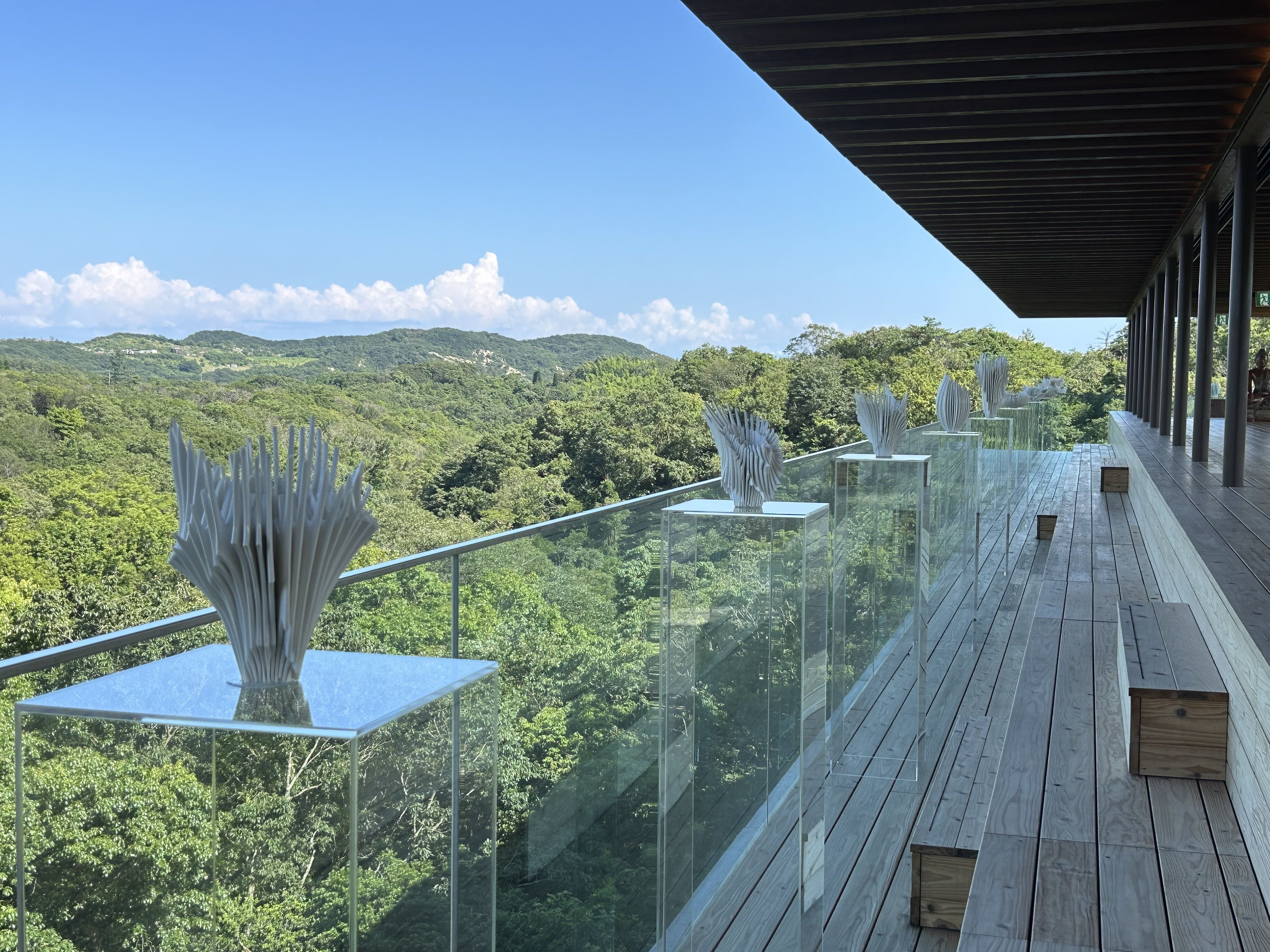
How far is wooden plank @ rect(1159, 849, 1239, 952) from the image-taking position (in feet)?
6.95

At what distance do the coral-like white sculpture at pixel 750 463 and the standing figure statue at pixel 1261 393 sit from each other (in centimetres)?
1112

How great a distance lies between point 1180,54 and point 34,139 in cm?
5254

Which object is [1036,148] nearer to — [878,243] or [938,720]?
[938,720]

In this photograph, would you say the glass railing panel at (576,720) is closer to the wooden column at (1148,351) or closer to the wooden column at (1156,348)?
the wooden column at (1156,348)

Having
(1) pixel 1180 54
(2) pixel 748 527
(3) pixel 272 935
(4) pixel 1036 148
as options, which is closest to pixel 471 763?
(3) pixel 272 935

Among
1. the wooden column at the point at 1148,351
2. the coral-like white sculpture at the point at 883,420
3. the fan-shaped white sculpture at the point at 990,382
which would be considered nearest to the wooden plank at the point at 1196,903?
the coral-like white sculpture at the point at 883,420

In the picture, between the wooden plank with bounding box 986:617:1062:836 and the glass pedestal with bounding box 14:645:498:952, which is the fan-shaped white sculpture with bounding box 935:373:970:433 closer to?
the wooden plank with bounding box 986:617:1062:836

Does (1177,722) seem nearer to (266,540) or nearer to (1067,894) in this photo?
(1067,894)

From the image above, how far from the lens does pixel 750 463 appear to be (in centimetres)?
349

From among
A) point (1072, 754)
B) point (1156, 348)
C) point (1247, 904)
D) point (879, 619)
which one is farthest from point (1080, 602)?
point (1156, 348)

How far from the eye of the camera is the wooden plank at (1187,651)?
299cm

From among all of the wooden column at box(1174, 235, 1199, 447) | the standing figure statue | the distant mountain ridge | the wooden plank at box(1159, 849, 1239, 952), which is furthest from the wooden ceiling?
the distant mountain ridge

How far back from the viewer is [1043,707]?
11.7 ft

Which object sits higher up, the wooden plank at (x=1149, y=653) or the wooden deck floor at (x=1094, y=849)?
the wooden plank at (x=1149, y=653)
